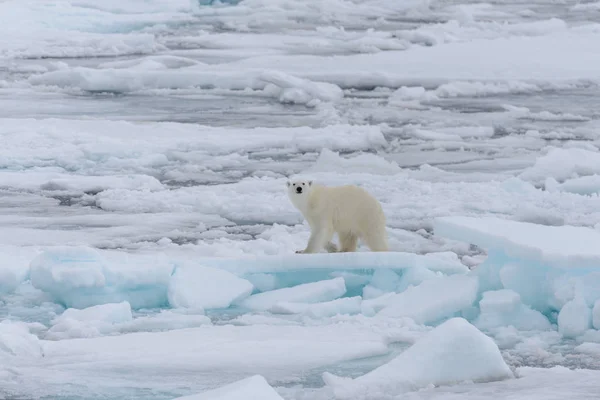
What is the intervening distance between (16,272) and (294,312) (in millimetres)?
1189

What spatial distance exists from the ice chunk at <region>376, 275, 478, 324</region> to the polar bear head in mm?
744

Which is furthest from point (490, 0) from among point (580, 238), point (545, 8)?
point (580, 238)

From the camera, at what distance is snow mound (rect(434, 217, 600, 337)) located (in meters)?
3.82

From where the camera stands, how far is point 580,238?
4.18m

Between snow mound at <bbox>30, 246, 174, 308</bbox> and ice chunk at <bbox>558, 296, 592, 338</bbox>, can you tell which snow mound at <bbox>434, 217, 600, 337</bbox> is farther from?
snow mound at <bbox>30, 246, 174, 308</bbox>

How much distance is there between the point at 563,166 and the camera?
7801 mm

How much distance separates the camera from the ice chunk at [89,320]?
146 inches

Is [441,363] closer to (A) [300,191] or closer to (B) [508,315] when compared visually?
(B) [508,315]

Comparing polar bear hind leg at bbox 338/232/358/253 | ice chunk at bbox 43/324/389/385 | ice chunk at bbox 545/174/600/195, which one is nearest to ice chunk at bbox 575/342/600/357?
ice chunk at bbox 43/324/389/385

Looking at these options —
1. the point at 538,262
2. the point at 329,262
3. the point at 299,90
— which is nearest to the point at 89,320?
the point at 329,262

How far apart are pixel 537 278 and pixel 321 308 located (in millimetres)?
826

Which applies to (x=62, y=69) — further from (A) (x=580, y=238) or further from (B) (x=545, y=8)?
(B) (x=545, y=8)

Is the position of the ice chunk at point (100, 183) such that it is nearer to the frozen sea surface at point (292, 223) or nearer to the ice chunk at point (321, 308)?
the frozen sea surface at point (292, 223)

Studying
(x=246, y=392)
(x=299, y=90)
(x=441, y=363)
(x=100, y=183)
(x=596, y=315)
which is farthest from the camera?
(x=299, y=90)
